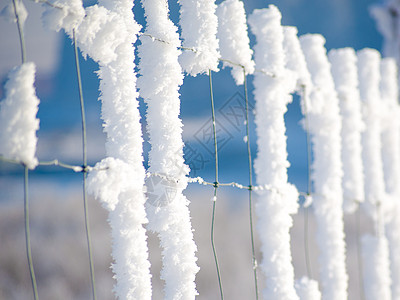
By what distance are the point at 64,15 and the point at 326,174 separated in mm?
681

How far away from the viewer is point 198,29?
60cm

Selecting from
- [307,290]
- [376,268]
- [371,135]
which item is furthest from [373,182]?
[307,290]

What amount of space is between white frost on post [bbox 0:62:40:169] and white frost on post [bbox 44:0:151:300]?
94mm

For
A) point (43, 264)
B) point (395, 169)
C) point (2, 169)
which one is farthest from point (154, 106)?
point (2, 169)

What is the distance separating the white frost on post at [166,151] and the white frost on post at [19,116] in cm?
17

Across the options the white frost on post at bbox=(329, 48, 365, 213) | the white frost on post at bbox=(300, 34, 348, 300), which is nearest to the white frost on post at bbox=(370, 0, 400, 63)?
the white frost on post at bbox=(329, 48, 365, 213)

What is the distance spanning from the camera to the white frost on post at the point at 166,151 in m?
0.54

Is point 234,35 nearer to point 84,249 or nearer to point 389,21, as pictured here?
point 389,21

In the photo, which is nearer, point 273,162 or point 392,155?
point 273,162

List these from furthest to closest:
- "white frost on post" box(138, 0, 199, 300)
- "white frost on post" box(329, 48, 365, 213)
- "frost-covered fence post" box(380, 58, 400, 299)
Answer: "frost-covered fence post" box(380, 58, 400, 299) < "white frost on post" box(329, 48, 365, 213) < "white frost on post" box(138, 0, 199, 300)

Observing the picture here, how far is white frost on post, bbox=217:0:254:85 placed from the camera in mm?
663

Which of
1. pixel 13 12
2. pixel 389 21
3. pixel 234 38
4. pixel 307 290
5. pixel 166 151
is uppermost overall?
pixel 389 21

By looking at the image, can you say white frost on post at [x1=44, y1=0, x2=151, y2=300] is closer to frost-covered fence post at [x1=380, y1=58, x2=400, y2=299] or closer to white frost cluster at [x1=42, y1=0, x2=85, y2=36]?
white frost cluster at [x1=42, y1=0, x2=85, y2=36]

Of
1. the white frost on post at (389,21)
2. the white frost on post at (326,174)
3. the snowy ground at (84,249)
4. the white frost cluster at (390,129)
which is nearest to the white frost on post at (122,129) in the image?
the white frost on post at (326,174)
